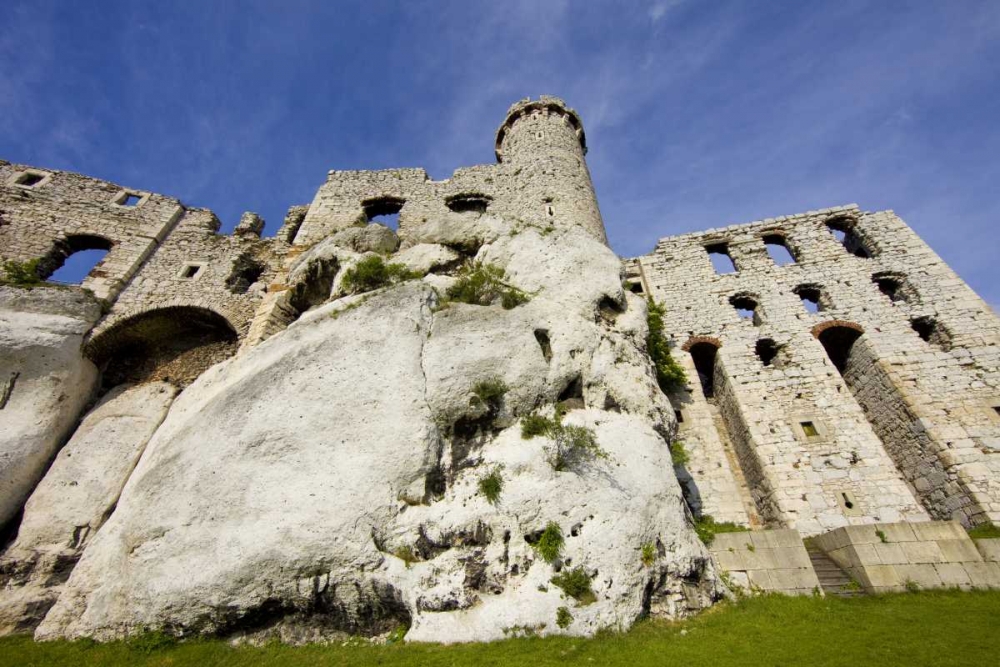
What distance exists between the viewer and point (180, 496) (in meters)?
7.89

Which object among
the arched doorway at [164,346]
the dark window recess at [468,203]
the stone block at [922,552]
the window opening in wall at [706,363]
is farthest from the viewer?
the dark window recess at [468,203]

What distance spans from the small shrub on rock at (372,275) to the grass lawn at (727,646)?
25.6 ft

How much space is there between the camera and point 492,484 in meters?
7.39

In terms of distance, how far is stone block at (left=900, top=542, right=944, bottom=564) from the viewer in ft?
26.4

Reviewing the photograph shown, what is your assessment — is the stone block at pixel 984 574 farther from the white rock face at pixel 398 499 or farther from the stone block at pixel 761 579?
the white rock face at pixel 398 499

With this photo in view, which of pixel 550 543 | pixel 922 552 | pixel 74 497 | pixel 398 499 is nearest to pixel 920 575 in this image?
pixel 922 552

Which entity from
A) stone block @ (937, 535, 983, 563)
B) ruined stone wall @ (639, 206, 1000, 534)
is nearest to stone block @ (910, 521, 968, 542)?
stone block @ (937, 535, 983, 563)

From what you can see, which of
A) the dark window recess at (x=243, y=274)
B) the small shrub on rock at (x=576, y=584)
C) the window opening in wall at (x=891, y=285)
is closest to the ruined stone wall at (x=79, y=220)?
the dark window recess at (x=243, y=274)

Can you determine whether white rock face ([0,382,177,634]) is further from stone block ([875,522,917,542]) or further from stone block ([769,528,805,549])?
stone block ([875,522,917,542])

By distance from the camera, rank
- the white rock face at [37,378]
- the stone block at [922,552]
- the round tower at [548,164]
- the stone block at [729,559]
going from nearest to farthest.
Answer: the stone block at [922,552], the stone block at [729,559], the white rock face at [37,378], the round tower at [548,164]

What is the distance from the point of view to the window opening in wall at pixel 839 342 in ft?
46.1

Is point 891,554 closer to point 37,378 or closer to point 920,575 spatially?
point 920,575

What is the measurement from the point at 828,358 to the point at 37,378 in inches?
864

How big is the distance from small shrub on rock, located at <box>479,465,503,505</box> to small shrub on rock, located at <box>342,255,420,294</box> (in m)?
6.08
